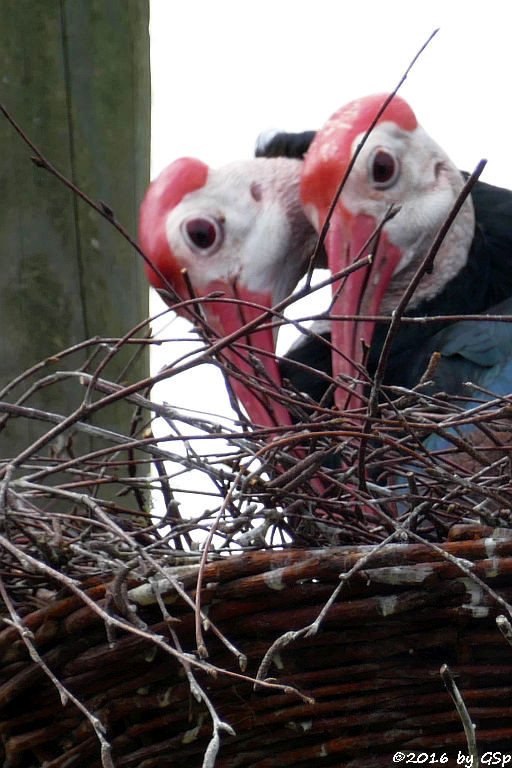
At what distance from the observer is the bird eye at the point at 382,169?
2.10m

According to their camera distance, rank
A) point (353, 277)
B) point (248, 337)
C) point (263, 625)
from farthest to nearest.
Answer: point (353, 277) < point (248, 337) < point (263, 625)

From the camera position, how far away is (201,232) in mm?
2150

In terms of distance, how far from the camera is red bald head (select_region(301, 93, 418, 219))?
2008 mm

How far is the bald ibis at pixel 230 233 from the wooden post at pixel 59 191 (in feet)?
1.44

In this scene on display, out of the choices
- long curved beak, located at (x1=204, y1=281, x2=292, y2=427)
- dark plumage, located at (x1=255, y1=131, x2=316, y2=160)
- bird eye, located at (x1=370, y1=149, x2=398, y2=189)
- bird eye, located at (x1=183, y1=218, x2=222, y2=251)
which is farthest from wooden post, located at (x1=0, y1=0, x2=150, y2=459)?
dark plumage, located at (x1=255, y1=131, x2=316, y2=160)

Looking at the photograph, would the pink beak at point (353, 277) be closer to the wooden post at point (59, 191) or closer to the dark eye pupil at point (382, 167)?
the dark eye pupil at point (382, 167)

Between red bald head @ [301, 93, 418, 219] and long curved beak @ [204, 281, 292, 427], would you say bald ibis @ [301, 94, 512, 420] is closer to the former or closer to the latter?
red bald head @ [301, 93, 418, 219]

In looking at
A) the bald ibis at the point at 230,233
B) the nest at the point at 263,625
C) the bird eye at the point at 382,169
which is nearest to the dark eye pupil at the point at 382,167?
the bird eye at the point at 382,169

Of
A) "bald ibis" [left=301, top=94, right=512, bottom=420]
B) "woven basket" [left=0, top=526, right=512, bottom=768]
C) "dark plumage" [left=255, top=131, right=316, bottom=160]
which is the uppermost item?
"dark plumage" [left=255, top=131, right=316, bottom=160]

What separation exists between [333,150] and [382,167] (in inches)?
5.5

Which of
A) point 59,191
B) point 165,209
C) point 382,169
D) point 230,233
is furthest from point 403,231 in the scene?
point 59,191

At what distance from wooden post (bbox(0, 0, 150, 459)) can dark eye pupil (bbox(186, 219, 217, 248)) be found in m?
0.52

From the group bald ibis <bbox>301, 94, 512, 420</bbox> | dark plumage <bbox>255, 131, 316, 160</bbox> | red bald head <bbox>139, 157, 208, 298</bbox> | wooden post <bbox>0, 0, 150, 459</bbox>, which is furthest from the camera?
dark plumage <bbox>255, 131, 316, 160</bbox>

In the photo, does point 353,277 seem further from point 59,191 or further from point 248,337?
point 59,191
